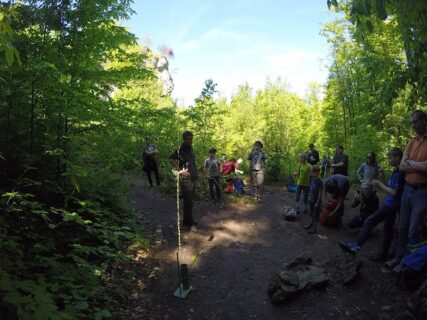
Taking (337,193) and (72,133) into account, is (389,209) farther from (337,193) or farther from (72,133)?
(72,133)

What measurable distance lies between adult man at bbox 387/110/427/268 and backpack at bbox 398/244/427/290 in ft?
0.61

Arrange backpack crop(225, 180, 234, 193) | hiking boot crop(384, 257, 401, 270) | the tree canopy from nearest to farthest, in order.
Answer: the tree canopy, hiking boot crop(384, 257, 401, 270), backpack crop(225, 180, 234, 193)

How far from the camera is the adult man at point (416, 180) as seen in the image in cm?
483

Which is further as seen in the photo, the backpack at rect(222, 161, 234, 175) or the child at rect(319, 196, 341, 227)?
the backpack at rect(222, 161, 234, 175)

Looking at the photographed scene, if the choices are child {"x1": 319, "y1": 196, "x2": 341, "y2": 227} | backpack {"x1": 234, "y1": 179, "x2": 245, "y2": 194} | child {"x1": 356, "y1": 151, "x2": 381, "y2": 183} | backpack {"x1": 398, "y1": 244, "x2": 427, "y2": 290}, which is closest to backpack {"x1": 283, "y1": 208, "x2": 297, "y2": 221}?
child {"x1": 319, "y1": 196, "x2": 341, "y2": 227}

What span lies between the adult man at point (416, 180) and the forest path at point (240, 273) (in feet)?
3.10

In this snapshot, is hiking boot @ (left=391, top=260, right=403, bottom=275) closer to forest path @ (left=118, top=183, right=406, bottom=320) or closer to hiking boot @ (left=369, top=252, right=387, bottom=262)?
forest path @ (left=118, top=183, right=406, bottom=320)

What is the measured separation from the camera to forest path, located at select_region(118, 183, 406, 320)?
4.85 meters

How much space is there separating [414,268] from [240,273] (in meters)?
2.78

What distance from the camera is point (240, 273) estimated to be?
20.5 ft

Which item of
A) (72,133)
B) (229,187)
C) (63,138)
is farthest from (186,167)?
(229,187)

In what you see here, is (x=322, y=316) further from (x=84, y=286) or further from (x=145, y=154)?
(x=145, y=154)

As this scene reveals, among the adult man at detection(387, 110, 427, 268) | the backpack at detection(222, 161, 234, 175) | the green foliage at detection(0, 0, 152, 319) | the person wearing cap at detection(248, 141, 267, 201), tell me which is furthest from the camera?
the backpack at detection(222, 161, 234, 175)

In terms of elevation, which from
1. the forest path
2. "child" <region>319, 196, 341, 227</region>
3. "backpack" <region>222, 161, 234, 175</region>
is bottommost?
the forest path
